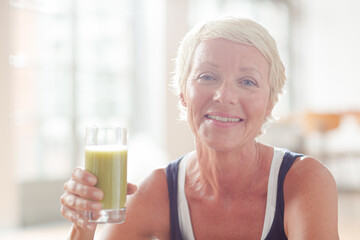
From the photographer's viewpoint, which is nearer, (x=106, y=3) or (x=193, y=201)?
(x=193, y=201)

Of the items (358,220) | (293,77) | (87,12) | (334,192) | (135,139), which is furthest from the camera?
(293,77)

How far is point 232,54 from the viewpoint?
115cm

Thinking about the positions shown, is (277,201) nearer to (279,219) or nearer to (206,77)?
(279,219)

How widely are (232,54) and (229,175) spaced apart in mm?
358

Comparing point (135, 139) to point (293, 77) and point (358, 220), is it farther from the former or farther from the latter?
point (293, 77)

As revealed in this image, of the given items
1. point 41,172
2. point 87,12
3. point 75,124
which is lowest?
point 41,172

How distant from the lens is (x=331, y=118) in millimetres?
5082

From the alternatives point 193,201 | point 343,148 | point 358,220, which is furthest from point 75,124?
point 343,148

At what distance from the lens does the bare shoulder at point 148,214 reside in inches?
51.4

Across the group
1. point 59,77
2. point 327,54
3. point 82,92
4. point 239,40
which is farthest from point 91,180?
point 327,54

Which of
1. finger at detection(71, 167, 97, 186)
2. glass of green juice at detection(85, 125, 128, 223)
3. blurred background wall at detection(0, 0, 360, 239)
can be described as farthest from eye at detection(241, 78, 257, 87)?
blurred background wall at detection(0, 0, 360, 239)

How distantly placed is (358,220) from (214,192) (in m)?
3.28

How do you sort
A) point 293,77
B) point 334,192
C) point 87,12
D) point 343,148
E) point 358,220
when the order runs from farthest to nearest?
1. point 293,77
2. point 343,148
3. point 87,12
4. point 358,220
5. point 334,192

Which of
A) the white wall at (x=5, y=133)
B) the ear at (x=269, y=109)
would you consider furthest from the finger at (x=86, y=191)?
the white wall at (x=5, y=133)
